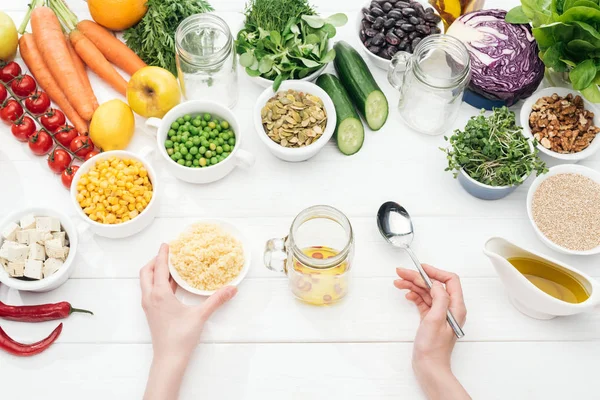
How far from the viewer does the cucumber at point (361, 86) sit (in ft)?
5.99

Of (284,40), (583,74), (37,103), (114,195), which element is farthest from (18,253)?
(583,74)

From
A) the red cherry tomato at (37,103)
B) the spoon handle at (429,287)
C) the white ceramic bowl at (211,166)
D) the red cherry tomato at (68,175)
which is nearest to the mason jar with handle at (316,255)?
the spoon handle at (429,287)

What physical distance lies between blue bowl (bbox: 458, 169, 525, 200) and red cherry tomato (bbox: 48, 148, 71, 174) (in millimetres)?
1122

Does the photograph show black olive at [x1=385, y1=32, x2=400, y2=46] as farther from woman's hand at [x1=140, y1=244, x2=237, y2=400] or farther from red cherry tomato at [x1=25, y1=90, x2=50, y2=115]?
red cherry tomato at [x1=25, y1=90, x2=50, y2=115]

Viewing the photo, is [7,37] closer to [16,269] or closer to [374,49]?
[16,269]

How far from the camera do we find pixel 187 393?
59.2 inches

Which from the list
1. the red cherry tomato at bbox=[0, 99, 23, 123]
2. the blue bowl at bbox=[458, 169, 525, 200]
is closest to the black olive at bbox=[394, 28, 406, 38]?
the blue bowl at bbox=[458, 169, 525, 200]

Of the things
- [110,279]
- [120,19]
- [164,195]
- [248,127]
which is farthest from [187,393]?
[120,19]

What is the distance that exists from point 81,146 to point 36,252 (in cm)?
36

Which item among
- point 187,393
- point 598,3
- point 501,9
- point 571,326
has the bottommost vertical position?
point 187,393

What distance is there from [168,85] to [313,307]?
0.77 metres

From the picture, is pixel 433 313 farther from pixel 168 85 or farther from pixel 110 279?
pixel 168 85

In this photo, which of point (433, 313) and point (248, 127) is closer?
point (433, 313)

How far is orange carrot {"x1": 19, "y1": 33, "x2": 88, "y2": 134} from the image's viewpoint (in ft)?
6.15
